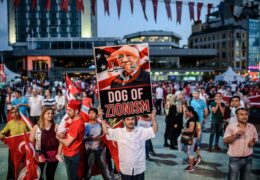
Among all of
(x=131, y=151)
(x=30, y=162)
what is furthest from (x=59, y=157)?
(x=131, y=151)

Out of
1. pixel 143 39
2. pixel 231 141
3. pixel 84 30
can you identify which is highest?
pixel 84 30

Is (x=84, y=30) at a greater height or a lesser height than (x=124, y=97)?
greater

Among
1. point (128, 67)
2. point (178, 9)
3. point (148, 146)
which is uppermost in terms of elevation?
point (178, 9)

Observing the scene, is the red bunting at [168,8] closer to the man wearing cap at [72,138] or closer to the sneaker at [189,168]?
the sneaker at [189,168]

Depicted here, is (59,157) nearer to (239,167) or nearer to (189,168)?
(239,167)

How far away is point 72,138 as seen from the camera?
4.39 m

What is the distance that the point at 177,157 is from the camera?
7.65 metres

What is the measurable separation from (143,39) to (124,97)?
251ft

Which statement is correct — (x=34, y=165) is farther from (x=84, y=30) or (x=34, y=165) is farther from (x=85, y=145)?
(x=84, y=30)

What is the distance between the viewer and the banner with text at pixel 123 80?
4309mm

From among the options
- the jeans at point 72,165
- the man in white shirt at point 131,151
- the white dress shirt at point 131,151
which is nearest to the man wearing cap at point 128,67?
the man in white shirt at point 131,151

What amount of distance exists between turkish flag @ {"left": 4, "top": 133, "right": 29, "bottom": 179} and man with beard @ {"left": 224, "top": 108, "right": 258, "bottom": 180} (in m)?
3.66

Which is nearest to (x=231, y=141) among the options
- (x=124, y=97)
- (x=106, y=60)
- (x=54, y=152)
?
(x=124, y=97)

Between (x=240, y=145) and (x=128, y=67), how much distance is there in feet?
6.95
